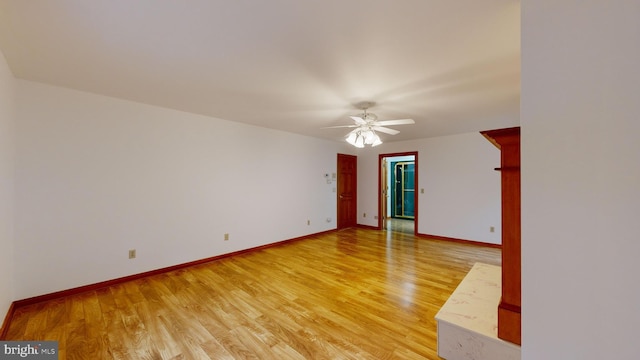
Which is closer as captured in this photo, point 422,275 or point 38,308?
point 38,308

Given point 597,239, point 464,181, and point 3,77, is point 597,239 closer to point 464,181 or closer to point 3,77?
point 3,77

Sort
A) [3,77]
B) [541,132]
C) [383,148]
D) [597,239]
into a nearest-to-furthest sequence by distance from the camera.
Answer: [597,239], [541,132], [3,77], [383,148]

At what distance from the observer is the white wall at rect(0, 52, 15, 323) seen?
1.98m

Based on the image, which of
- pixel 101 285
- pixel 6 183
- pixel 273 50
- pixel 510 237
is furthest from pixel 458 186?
pixel 6 183

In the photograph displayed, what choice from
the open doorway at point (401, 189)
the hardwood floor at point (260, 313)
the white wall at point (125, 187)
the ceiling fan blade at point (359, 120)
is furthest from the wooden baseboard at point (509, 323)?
the open doorway at point (401, 189)

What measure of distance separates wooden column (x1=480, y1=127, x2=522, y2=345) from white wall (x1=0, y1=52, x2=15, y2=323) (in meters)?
3.80

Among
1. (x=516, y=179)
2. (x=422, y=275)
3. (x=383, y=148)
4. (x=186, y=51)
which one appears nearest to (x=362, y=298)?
(x=422, y=275)

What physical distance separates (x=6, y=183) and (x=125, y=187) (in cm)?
93

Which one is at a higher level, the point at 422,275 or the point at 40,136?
the point at 40,136

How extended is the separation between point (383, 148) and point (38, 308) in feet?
20.3

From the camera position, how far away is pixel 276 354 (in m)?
1.73

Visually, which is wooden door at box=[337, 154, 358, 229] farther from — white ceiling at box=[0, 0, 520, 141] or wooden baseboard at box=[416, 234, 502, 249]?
white ceiling at box=[0, 0, 520, 141]

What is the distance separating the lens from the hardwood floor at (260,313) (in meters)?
1.79
